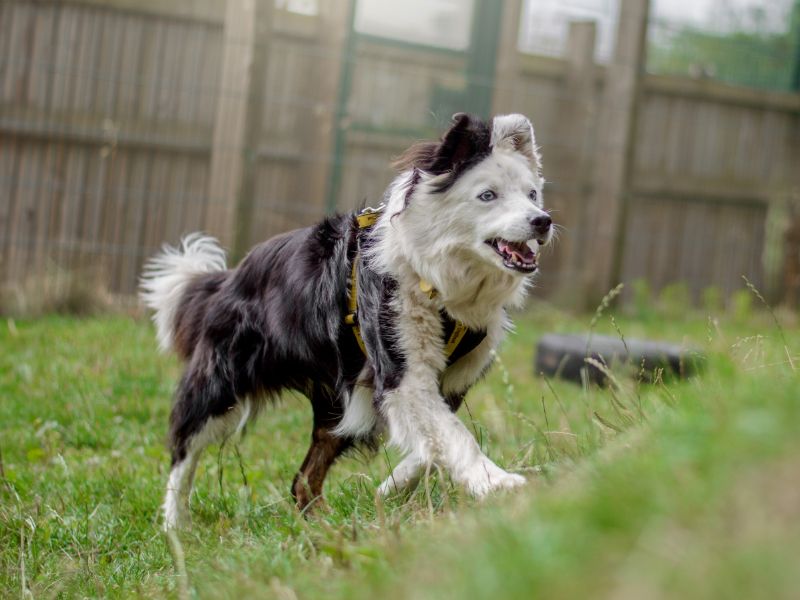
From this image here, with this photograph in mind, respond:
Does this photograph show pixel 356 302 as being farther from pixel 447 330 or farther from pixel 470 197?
pixel 470 197

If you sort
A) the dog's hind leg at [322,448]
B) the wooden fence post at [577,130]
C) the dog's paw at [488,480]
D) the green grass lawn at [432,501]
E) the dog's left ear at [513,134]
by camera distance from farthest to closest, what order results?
the wooden fence post at [577,130] < the dog's hind leg at [322,448] < the dog's left ear at [513,134] < the dog's paw at [488,480] < the green grass lawn at [432,501]

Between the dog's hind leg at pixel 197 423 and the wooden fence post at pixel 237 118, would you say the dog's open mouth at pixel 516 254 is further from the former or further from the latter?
the wooden fence post at pixel 237 118

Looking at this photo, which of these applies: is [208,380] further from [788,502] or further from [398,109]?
[398,109]

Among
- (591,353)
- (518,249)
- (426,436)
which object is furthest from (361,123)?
(426,436)

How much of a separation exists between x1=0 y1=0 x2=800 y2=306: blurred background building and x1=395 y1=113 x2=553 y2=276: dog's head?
12.5 feet

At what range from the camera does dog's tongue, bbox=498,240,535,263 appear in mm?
3414

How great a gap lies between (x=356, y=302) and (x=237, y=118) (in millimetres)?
4516

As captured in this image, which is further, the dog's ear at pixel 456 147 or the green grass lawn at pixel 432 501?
the dog's ear at pixel 456 147

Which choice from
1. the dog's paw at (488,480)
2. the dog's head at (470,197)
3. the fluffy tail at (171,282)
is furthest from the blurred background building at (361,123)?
the dog's paw at (488,480)

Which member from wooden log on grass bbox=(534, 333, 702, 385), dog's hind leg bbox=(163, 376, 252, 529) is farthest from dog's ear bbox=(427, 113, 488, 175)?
wooden log on grass bbox=(534, 333, 702, 385)

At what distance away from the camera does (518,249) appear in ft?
11.3

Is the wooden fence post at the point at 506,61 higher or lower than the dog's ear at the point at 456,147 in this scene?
higher

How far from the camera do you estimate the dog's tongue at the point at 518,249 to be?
134 inches

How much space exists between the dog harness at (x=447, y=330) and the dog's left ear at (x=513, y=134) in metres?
0.57
